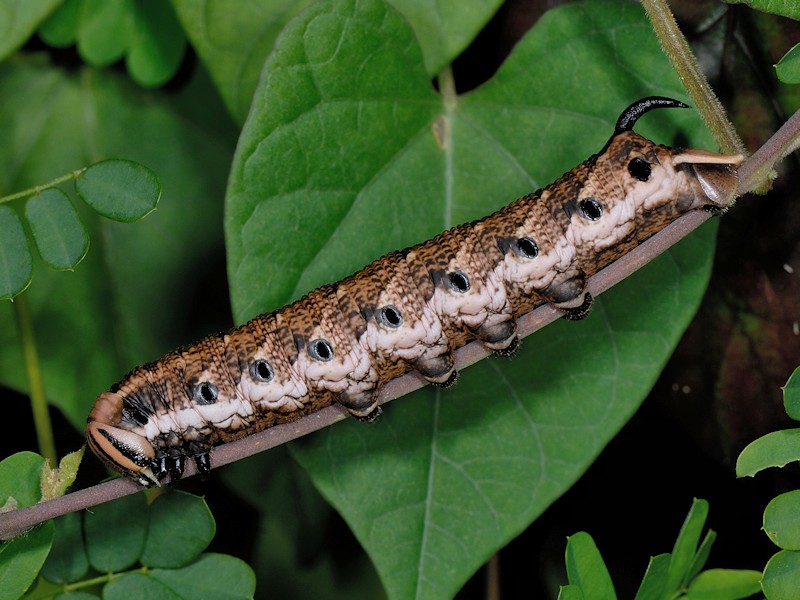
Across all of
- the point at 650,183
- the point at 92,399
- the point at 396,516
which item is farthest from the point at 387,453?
the point at 92,399

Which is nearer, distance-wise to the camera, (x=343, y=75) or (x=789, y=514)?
(x=789, y=514)

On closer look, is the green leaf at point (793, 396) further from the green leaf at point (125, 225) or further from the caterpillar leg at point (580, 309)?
the green leaf at point (125, 225)

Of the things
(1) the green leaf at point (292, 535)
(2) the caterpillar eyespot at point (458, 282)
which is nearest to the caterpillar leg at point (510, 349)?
(2) the caterpillar eyespot at point (458, 282)

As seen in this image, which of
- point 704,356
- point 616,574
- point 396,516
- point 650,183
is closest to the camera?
point 650,183

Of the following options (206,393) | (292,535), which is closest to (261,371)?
(206,393)

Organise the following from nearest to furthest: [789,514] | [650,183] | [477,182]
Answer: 1. [789,514]
2. [650,183]
3. [477,182]

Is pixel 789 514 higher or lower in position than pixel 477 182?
lower

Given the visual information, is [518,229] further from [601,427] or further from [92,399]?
[92,399]

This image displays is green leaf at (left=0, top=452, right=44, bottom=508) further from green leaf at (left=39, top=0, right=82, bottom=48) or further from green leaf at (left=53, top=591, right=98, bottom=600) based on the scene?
green leaf at (left=39, top=0, right=82, bottom=48)
